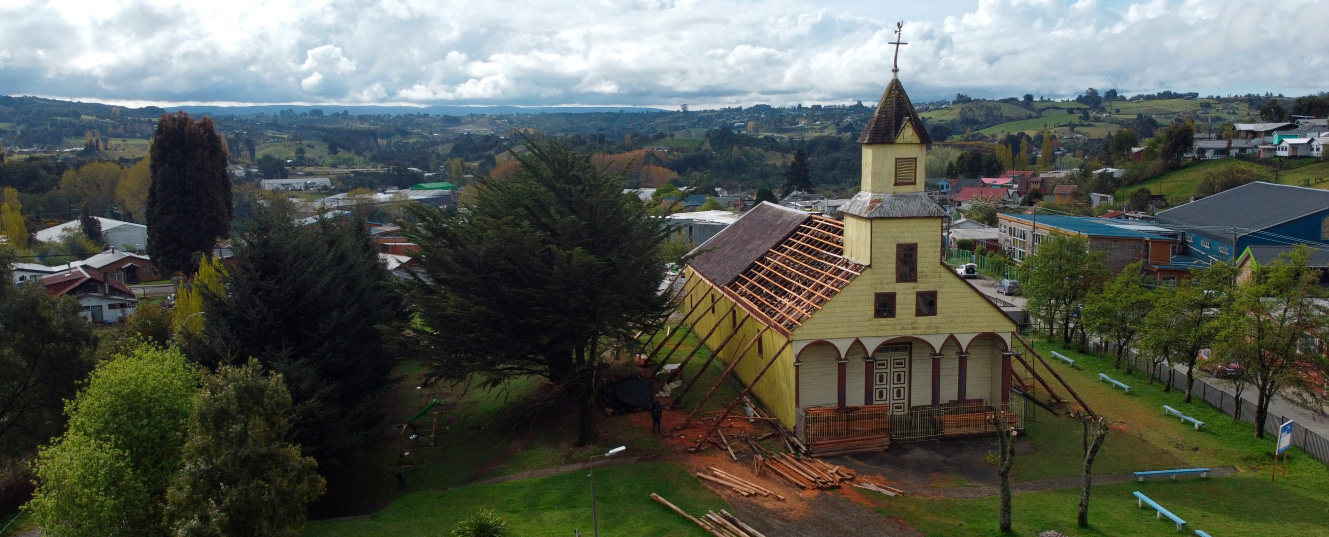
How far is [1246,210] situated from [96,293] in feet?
271

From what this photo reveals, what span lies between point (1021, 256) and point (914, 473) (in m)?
49.4

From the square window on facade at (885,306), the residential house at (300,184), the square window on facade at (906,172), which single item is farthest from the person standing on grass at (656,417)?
the residential house at (300,184)

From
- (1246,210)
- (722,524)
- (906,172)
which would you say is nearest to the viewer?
(722,524)

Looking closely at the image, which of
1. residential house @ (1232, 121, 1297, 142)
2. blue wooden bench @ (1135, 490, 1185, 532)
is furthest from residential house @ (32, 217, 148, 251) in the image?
residential house @ (1232, 121, 1297, 142)

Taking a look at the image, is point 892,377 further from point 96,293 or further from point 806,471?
point 96,293

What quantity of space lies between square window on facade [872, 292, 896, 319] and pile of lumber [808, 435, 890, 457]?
12.5ft

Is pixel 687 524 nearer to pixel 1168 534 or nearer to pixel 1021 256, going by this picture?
pixel 1168 534

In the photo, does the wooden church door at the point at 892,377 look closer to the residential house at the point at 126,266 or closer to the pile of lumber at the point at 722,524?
the pile of lumber at the point at 722,524

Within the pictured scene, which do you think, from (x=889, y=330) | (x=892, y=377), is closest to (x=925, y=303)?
(x=889, y=330)

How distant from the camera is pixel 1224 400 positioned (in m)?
29.0

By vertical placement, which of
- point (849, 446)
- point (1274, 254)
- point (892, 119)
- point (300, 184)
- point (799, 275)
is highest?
point (892, 119)

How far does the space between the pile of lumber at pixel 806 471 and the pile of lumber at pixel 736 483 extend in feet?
3.65

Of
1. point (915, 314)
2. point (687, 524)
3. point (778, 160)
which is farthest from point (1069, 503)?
point (778, 160)

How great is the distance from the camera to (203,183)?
186 feet
